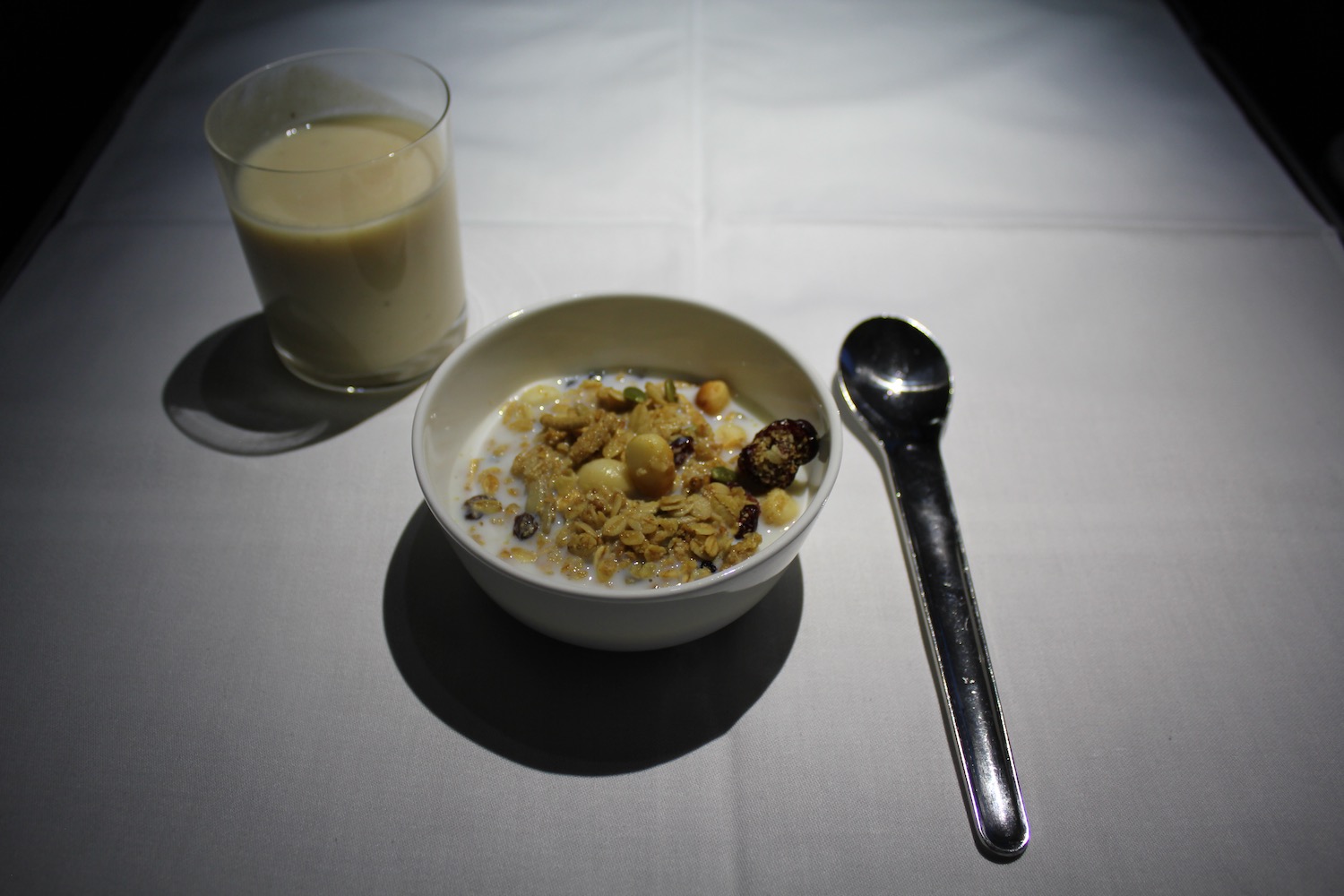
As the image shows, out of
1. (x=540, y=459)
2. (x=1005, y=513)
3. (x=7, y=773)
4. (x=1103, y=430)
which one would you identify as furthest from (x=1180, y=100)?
(x=7, y=773)

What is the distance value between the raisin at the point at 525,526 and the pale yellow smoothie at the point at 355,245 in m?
0.28

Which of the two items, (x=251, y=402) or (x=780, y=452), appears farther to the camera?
(x=251, y=402)

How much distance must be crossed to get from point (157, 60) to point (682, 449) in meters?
1.09

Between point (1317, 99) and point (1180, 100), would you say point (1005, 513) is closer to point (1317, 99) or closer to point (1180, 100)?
point (1180, 100)

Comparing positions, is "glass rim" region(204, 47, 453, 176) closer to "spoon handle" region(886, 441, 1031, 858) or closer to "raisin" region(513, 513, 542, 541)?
"raisin" region(513, 513, 542, 541)

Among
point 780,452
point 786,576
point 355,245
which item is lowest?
point 786,576

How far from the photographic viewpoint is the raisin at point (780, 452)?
2.18 ft

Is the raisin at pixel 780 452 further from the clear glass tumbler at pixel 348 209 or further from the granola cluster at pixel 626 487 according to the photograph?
the clear glass tumbler at pixel 348 209

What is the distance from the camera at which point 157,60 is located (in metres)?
1.25

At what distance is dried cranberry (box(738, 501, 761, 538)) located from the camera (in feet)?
2.11

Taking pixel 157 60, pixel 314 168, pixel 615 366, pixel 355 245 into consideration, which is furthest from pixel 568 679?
pixel 157 60

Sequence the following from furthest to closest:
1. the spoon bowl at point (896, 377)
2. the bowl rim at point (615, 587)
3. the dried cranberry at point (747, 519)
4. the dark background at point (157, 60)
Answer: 1. the dark background at point (157, 60)
2. the spoon bowl at point (896, 377)
3. the dried cranberry at point (747, 519)
4. the bowl rim at point (615, 587)

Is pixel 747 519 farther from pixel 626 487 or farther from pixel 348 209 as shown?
pixel 348 209

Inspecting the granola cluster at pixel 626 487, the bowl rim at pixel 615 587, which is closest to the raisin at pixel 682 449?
the granola cluster at pixel 626 487
